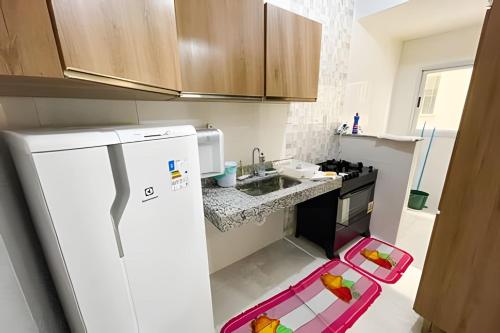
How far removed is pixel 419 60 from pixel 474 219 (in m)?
2.75

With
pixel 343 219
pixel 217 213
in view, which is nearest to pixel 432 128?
pixel 343 219

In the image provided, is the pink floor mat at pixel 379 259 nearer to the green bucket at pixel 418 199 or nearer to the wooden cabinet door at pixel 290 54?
the green bucket at pixel 418 199

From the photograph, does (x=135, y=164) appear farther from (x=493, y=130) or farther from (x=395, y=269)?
(x=395, y=269)

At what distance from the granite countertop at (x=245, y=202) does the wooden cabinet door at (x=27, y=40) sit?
886mm

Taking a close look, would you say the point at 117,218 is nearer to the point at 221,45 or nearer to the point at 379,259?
the point at 221,45

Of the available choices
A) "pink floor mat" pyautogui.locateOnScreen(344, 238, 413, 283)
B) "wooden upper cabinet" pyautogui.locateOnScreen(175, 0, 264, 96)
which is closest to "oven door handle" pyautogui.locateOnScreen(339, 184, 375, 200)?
"pink floor mat" pyautogui.locateOnScreen(344, 238, 413, 283)

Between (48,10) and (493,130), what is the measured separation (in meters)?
1.68

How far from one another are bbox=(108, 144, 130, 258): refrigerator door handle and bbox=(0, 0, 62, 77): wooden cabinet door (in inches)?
11.3

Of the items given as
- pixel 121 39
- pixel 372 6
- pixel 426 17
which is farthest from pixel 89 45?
pixel 426 17

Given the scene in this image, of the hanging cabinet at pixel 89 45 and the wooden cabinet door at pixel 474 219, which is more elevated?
the hanging cabinet at pixel 89 45

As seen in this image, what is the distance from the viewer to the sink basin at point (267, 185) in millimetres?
1517

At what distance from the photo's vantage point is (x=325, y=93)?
216cm

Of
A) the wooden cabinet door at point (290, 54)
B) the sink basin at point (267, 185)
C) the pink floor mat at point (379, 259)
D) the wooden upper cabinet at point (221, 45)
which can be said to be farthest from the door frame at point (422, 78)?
the wooden upper cabinet at point (221, 45)

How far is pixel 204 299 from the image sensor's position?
1126mm
